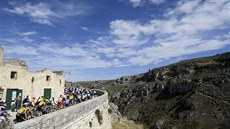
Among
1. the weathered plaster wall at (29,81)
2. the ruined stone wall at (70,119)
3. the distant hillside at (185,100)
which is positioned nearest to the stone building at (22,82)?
the weathered plaster wall at (29,81)

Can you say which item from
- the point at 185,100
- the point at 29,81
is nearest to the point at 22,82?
the point at 29,81

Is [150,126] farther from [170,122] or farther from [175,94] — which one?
[175,94]

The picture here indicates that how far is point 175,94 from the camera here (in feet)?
463

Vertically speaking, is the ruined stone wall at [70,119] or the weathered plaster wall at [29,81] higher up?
the weathered plaster wall at [29,81]

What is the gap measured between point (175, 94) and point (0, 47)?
122539 mm

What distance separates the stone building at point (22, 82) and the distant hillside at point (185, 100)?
73401 millimetres

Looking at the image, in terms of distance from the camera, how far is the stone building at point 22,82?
2503 cm

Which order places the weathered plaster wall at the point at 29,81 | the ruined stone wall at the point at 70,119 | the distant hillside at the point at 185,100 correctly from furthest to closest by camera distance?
the distant hillside at the point at 185,100 → the weathered plaster wall at the point at 29,81 → the ruined stone wall at the point at 70,119

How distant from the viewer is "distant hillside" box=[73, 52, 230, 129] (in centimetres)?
10156

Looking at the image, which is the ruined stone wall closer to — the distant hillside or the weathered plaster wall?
the weathered plaster wall

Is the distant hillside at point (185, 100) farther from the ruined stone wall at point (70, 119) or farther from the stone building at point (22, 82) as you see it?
the ruined stone wall at point (70, 119)

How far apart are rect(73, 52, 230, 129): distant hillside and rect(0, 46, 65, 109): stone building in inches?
2890

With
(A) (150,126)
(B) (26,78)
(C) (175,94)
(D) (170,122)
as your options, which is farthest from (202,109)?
(B) (26,78)

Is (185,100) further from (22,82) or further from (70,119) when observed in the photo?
(70,119)
